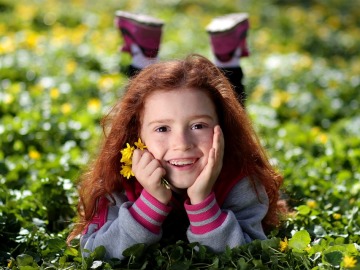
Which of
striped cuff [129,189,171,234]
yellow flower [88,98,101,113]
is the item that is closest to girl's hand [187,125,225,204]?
striped cuff [129,189,171,234]

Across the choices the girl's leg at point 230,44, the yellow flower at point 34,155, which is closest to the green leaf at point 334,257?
the girl's leg at point 230,44

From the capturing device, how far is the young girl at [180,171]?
2.45 meters

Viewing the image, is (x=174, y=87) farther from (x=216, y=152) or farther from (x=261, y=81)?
(x=261, y=81)

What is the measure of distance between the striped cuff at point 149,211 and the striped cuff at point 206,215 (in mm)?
89

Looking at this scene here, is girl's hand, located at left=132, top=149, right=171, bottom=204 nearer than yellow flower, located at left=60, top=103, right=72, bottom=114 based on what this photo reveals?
Yes

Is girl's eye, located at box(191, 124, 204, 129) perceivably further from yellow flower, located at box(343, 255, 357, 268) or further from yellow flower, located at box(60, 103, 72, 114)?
yellow flower, located at box(60, 103, 72, 114)

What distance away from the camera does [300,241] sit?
249 cm

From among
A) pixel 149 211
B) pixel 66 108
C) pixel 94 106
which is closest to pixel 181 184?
pixel 149 211

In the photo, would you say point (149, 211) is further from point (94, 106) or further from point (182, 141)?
point (94, 106)

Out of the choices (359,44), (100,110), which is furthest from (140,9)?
(100,110)

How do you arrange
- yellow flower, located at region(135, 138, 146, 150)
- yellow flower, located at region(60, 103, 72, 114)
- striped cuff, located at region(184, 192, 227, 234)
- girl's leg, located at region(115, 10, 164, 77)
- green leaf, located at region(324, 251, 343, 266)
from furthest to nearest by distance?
yellow flower, located at region(60, 103, 72, 114), girl's leg, located at region(115, 10, 164, 77), yellow flower, located at region(135, 138, 146, 150), striped cuff, located at region(184, 192, 227, 234), green leaf, located at region(324, 251, 343, 266)

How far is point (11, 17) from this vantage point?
8.09 meters

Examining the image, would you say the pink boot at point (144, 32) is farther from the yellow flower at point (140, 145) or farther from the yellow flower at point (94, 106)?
the yellow flower at point (140, 145)

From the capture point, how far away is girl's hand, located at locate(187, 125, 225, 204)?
2414 millimetres
